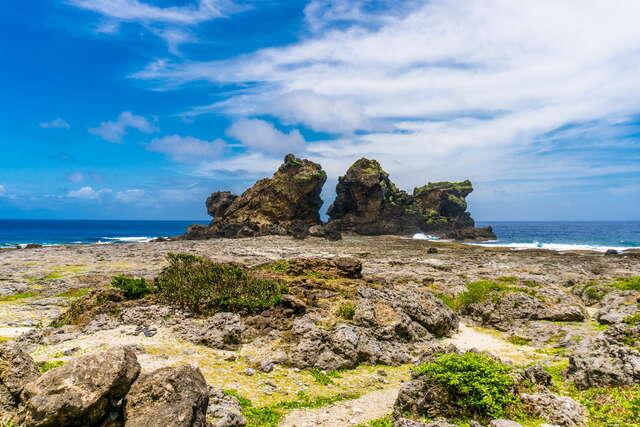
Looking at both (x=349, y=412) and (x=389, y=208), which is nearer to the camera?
(x=349, y=412)

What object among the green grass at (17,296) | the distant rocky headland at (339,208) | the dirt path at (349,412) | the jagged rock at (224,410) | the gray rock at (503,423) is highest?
the distant rocky headland at (339,208)

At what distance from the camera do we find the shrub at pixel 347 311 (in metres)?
15.5

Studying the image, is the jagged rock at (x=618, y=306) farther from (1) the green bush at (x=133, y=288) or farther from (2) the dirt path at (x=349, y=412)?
(1) the green bush at (x=133, y=288)

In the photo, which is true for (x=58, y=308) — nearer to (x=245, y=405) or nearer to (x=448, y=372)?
(x=245, y=405)

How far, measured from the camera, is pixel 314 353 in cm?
1266

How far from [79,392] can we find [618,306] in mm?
23930

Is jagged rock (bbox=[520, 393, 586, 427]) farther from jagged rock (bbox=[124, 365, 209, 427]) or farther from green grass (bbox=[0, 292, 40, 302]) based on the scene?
green grass (bbox=[0, 292, 40, 302])

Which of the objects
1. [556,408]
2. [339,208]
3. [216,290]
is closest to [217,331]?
[216,290]

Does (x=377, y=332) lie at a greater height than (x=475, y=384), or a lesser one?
lesser

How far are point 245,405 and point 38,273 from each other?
3141cm

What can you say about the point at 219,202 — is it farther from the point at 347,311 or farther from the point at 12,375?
the point at 12,375

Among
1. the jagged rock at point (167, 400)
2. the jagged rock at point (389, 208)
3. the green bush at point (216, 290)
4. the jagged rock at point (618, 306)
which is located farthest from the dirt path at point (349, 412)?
the jagged rock at point (389, 208)

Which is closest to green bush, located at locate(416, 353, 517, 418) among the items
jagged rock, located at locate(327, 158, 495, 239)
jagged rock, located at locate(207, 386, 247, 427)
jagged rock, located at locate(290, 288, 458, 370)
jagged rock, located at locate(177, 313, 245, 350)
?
jagged rock, located at locate(290, 288, 458, 370)

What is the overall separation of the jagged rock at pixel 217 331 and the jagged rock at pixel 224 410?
14.1 feet
